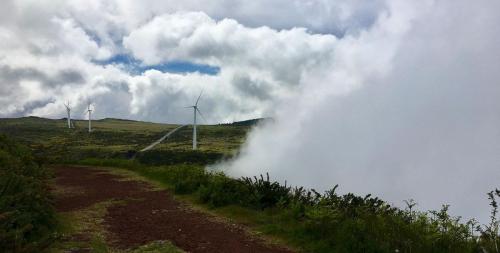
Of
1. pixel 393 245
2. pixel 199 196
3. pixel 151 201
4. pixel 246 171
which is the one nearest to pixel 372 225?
pixel 393 245

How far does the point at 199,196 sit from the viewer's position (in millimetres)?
18125

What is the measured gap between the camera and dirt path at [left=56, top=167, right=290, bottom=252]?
11.3 metres

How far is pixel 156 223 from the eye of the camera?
13.6 metres

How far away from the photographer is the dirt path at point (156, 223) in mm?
11328

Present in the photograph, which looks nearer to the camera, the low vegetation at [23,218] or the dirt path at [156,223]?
the low vegetation at [23,218]

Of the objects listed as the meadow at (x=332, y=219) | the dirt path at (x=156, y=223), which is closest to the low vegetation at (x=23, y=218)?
the dirt path at (x=156, y=223)

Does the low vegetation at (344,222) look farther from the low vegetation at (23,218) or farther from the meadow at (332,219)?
the low vegetation at (23,218)

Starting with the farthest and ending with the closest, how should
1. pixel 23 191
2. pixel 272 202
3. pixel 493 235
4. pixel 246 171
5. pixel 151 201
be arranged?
pixel 246 171 < pixel 151 201 < pixel 272 202 < pixel 23 191 < pixel 493 235

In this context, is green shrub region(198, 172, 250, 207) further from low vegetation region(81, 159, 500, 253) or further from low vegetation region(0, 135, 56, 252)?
low vegetation region(0, 135, 56, 252)

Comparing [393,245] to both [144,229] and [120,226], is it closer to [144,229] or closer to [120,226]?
[144,229]

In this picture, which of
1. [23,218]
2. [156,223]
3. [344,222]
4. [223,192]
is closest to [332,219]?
[344,222]

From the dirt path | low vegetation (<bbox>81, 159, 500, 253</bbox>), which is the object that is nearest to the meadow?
low vegetation (<bbox>81, 159, 500, 253</bbox>)

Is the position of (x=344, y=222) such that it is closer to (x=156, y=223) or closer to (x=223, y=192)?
(x=156, y=223)

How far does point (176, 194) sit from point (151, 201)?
221 cm
